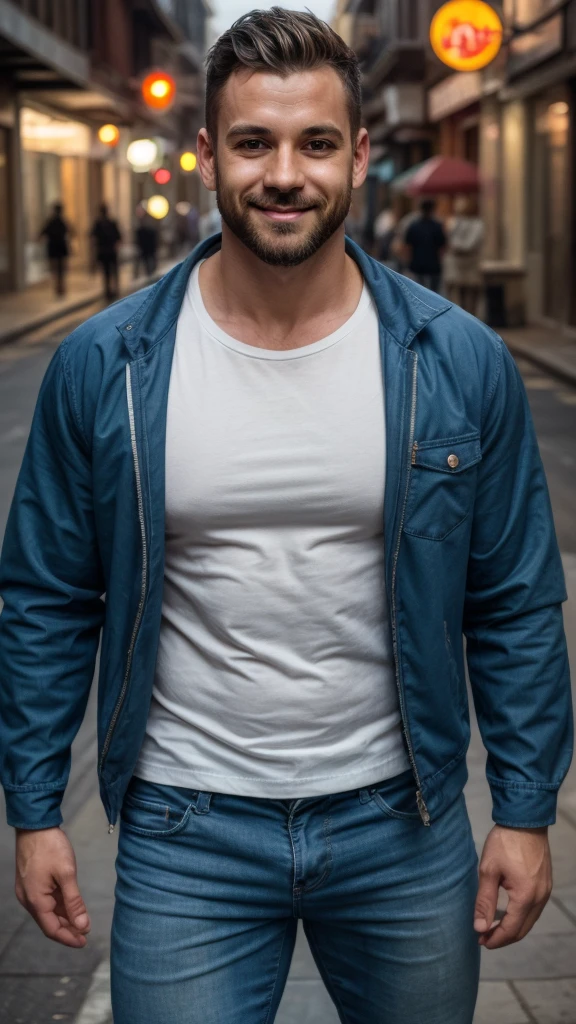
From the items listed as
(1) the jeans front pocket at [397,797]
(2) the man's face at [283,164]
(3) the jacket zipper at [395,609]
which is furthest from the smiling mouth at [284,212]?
(1) the jeans front pocket at [397,797]

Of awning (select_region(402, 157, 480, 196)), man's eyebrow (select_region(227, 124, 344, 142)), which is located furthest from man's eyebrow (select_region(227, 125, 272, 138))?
awning (select_region(402, 157, 480, 196))

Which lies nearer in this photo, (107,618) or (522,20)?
(107,618)

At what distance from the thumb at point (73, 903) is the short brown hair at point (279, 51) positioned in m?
1.08

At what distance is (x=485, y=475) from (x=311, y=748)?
47cm

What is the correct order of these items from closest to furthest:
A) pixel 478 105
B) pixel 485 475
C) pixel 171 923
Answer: pixel 171 923, pixel 485 475, pixel 478 105

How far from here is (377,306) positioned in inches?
88.4

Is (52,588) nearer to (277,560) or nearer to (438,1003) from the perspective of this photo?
(277,560)

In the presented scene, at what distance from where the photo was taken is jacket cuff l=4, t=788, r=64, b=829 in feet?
7.10

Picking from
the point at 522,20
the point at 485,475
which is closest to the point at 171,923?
the point at 485,475

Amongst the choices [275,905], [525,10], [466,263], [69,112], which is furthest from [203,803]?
[69,112]

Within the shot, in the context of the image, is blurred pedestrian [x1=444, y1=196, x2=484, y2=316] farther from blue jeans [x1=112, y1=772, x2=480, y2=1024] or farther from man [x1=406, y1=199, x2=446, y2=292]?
blue jeans [x1=112, y1=772, x2=480, y2=1024]

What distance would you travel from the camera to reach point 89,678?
7.47 ft

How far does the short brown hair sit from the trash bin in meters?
20.7

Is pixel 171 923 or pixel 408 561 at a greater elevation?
pixel 408 561
